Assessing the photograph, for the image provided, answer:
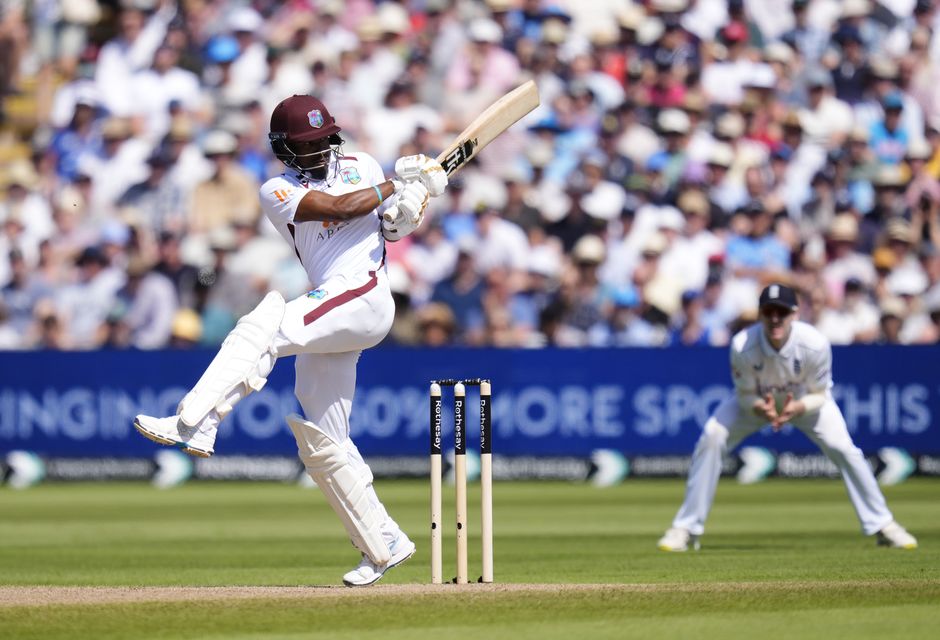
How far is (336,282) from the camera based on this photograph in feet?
21.9

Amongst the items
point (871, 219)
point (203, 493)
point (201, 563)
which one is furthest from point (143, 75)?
point (201, 563)

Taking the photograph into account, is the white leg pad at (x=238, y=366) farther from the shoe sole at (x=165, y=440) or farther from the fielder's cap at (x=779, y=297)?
the fielder's cap at (x=779, y=297)

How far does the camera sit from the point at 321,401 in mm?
6812

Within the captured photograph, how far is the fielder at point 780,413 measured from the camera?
938 centimetres

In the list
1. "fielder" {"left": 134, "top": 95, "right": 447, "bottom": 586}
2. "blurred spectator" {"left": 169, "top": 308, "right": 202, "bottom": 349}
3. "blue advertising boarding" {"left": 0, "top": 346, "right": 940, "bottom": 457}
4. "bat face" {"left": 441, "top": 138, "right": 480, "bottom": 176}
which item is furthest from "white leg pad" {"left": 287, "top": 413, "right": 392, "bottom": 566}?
"blurred spectator" {"left": 169, "top": 308, "right": 202, "bottom": 349}

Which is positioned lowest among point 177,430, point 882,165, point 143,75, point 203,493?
point 203,493

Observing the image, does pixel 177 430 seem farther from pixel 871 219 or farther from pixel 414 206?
pixel 871 219

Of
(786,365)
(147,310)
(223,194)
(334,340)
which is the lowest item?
(786,365)

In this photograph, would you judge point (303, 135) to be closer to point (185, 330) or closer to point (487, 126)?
point (487, 126)

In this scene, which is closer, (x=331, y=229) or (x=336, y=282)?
(x=336, y=282)

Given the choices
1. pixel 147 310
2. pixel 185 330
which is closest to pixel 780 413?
pixel 185 330

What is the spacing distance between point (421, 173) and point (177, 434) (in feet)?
4.80

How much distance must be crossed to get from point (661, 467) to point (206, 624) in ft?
28.7

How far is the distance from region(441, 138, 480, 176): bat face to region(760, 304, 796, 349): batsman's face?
8.88 feet
